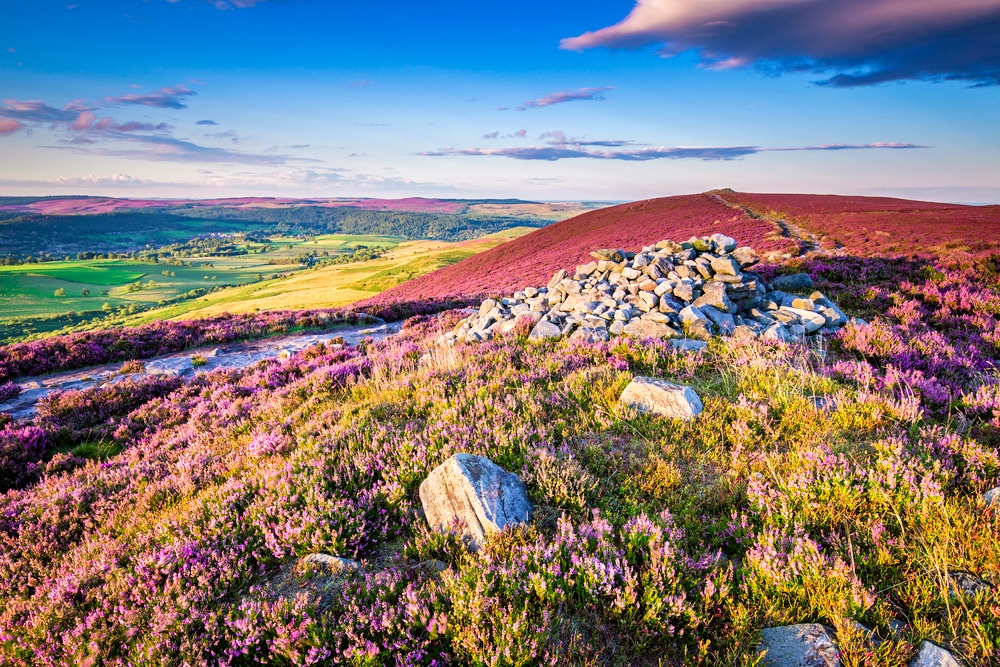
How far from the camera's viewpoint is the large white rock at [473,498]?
4.05m

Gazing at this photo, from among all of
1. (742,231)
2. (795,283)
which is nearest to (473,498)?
(795,283)

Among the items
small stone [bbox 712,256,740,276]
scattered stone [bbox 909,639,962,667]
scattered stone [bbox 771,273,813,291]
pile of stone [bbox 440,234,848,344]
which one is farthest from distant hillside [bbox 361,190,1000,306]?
scattered stone [bbox 909,639,962,667]

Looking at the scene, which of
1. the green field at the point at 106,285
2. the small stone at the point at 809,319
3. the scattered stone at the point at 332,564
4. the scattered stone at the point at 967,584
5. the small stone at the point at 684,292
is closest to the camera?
the scattered stone at the point at 967,584

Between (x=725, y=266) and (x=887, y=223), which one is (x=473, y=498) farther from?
(x=887, y=223)

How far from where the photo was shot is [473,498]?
418 centimetres

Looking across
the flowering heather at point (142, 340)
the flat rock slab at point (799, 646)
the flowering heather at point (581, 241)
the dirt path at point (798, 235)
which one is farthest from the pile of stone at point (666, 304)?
the flowering heather at point (581, 241)

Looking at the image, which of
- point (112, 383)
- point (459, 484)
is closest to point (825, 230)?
point (459, 484)

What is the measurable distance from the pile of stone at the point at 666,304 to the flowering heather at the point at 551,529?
2.21m

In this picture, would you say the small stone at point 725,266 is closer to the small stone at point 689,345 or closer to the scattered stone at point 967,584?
the small stone at point 689,345

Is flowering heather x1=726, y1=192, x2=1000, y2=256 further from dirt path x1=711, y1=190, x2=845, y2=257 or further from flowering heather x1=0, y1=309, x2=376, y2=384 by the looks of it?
flowering heather x1=0, y1=309, x2=376, y2=384

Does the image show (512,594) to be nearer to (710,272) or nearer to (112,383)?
(710,272)

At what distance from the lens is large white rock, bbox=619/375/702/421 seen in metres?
5.80

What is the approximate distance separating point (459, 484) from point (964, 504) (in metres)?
4.43

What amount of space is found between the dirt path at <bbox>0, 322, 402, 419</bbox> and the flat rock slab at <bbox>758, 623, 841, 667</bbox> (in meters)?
14.1
